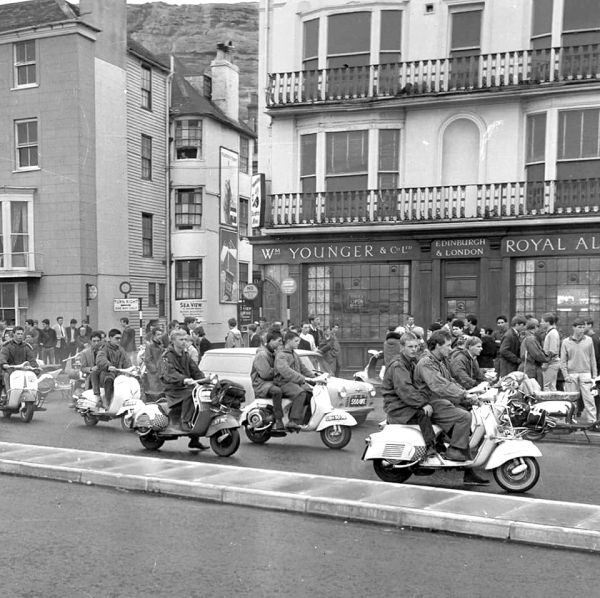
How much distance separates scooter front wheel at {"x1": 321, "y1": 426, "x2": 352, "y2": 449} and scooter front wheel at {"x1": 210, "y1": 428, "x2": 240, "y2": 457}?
58.3 inches

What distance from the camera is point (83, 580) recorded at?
5617 millimetres

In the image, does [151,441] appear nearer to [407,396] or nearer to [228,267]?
[407,396]

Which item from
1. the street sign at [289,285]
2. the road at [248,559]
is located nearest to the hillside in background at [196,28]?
the street sign at [289,285]

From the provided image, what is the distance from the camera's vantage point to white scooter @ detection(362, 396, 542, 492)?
8.29 m

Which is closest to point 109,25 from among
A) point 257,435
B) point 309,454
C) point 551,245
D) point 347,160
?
point 347,160

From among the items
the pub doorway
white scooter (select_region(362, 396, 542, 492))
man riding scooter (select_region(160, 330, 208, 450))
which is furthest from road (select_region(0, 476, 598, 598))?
the pub doorway

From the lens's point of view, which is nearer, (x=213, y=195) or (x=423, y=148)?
(x=423, y=148)

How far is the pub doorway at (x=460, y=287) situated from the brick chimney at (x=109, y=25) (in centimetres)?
1764

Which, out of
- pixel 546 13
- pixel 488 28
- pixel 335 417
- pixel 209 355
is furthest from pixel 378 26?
pixel 335 417

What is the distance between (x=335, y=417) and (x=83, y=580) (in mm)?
6119

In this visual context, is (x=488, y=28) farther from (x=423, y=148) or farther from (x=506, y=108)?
(x=423, y=148)

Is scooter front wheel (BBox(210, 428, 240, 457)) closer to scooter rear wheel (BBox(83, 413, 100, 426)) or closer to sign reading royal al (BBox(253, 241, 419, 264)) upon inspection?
scooter rear wheel (BBox(83, 413, 100, 426))

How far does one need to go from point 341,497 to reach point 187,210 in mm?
29777

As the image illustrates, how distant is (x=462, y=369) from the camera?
1074 centimetres
